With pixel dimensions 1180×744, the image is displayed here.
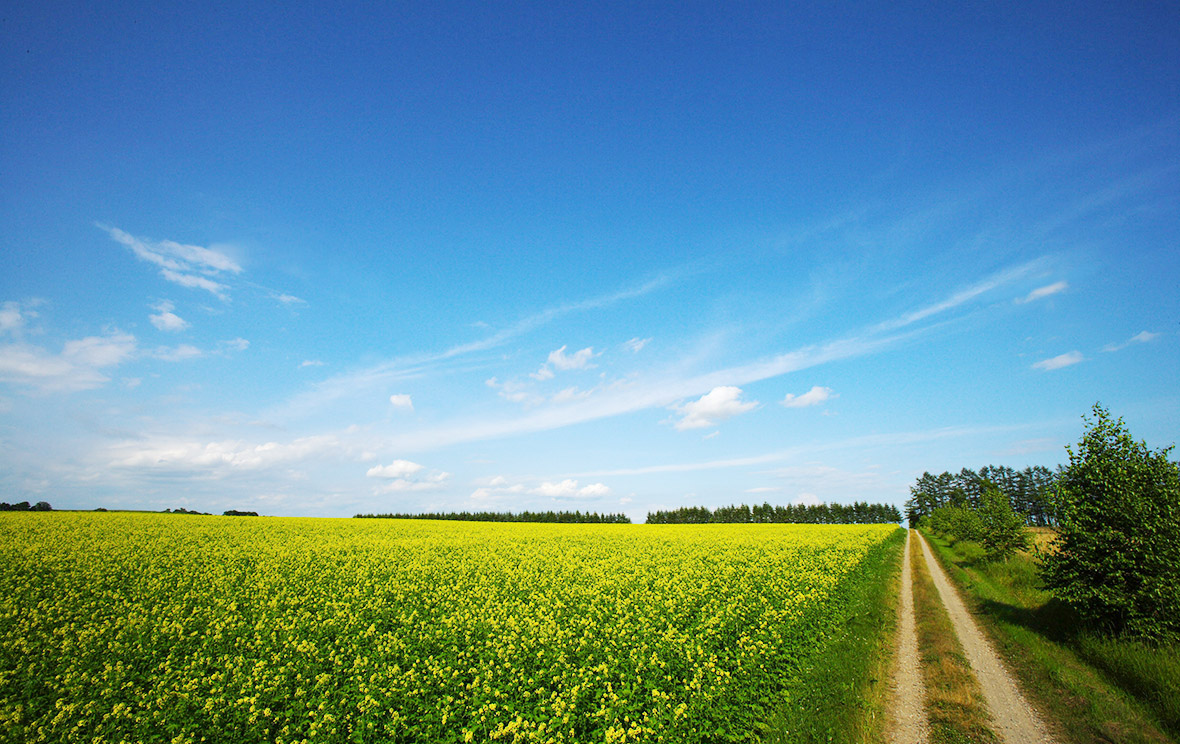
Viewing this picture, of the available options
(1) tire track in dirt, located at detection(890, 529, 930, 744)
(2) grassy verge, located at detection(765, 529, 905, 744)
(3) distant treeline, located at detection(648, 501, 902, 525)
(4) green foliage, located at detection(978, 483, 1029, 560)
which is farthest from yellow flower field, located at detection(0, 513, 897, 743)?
(3) distant treeline, located at detection(648, 501, 902, 525)

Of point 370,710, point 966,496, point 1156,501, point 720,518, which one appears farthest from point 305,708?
point 966,496

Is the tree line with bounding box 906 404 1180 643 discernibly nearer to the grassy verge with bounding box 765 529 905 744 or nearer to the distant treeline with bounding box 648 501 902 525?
the grassy verge with bounding box 765 529 905 744

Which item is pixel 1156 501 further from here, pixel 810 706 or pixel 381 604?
pixel 381 604

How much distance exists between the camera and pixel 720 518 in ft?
457

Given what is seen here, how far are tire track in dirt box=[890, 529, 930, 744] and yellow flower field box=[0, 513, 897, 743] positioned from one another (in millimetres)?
2082

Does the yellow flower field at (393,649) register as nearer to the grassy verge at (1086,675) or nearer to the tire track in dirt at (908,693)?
the tire track in dirt at (908,693)

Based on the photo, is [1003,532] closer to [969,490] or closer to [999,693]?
[999,693]

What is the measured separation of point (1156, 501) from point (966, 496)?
16931 cm

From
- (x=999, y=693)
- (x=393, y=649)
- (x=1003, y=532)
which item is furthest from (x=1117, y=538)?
(x=1003, y=532)

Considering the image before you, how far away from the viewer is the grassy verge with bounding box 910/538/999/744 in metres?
10.1

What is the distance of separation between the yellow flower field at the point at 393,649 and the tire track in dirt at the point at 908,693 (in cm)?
208

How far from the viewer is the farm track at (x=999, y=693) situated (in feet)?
33.3

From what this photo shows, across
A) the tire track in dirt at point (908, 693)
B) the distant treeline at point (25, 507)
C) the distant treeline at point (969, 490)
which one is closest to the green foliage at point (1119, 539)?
the tire track in dirt at point (908, 693)

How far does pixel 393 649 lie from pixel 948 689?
1434 cm
